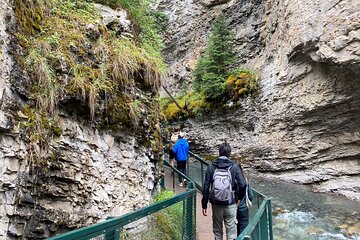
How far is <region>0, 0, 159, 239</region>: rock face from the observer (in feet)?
12.1

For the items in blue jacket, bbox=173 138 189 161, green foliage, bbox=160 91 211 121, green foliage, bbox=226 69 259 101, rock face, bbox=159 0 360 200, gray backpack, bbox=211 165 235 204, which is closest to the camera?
gray backpack, bbox=211 165 235 204

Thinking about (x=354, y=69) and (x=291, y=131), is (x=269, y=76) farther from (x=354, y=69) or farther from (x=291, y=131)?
(x=354, y=69)

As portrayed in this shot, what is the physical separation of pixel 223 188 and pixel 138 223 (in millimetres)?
1542

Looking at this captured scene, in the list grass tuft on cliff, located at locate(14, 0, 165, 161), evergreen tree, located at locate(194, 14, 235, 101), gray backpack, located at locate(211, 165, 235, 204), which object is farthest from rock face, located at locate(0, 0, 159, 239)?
evergreen tree, located at locate(194, 14, 235, 101)

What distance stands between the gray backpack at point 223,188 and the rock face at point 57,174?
1828 millimetres

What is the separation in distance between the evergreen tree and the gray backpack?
11.1 m

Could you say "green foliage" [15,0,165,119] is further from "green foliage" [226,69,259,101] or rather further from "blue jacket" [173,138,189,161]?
"green foliage" [226,69,259,101]

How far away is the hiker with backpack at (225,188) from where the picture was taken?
440 cm

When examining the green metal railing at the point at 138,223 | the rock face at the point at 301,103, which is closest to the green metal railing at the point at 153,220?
the green metal railing at the point at 138,223

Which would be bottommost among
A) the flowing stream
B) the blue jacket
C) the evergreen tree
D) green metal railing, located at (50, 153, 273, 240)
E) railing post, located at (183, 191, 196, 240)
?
the flowing stream

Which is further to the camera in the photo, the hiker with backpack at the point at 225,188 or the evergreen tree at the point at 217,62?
the evergreen tree at the point at 217,62

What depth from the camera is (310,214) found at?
8805 millimetres

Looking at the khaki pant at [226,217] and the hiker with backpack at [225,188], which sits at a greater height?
the hiker with backpack at [225,188]

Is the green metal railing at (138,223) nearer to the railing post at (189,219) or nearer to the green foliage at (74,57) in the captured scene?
the railing post at (189,219)
